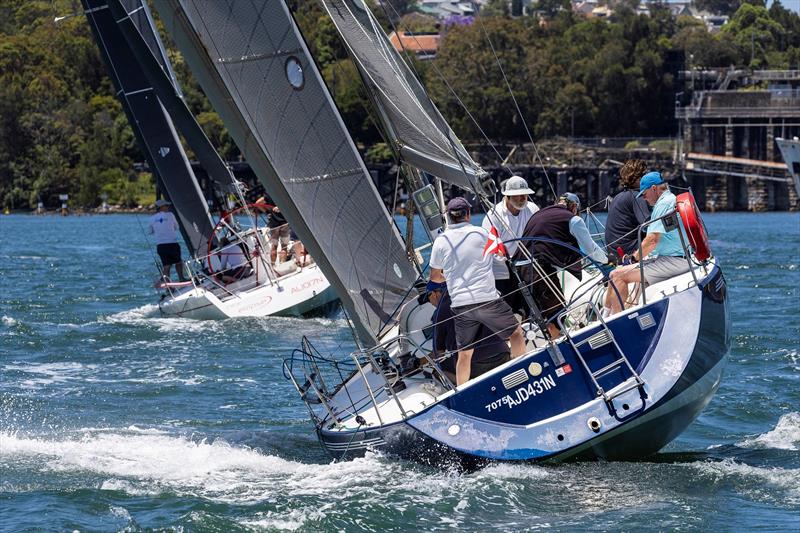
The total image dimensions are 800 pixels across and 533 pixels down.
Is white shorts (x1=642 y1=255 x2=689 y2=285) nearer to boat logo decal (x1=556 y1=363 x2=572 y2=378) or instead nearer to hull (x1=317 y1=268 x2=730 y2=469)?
hull (x1=317 y1=268 x2=730 y2=469)

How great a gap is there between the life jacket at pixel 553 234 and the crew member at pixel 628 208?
71 cm

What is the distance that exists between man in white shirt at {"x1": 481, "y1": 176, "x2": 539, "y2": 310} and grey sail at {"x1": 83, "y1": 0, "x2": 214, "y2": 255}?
1376 cm

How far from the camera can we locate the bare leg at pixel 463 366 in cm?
1102

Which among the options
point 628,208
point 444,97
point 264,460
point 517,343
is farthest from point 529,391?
point 444,97

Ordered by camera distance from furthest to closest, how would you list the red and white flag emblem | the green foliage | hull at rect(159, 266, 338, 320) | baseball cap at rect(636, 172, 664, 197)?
the green foliage, hull at rect(159, 266, 338, 320), baseball cap at rect(636, 172, 664, 197), the red and white flag emblem

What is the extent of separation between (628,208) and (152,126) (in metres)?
15.5

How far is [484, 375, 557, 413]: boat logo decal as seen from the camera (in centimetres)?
1071

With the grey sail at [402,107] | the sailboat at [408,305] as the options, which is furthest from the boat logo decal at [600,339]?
the grey sail at [402,107]

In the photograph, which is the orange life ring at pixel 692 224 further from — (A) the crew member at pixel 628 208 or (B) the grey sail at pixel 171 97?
(B) the grey sail at pixel 171 97

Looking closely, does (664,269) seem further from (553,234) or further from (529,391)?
(529,391)

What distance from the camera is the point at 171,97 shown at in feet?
76.9

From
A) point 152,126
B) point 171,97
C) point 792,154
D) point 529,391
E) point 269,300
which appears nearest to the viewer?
point 529,391

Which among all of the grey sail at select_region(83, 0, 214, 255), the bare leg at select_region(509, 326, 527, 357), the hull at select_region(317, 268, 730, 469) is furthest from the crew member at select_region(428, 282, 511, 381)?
the grey sail at select_region(83, 0, 214, 255)

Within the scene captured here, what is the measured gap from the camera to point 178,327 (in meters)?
22.8
